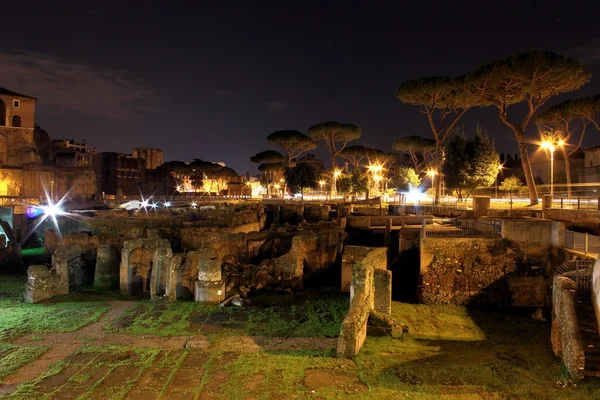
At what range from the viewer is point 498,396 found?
7074 mm

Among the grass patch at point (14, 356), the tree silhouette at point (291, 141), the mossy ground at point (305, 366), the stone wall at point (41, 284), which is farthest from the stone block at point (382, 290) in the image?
the tree silhouette at point (291, 141)

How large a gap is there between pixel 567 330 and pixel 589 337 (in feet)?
1.23

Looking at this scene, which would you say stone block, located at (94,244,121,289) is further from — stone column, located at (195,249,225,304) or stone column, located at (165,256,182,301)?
stone column, located at (195,249,225,304)

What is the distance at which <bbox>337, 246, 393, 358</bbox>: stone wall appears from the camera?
8.31 metres

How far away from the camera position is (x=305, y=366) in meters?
7.93

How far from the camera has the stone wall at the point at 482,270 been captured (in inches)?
528

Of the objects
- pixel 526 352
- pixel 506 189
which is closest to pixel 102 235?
pixel 526 352

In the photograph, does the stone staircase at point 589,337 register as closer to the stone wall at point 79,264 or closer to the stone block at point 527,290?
the stone block at point 527,290

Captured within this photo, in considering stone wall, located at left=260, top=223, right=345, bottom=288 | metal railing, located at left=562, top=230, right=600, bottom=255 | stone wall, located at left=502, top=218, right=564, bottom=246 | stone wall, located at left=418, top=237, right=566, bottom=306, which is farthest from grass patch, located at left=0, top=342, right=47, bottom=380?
metal railing, located at left=562, top=230, right=600, bottom=255

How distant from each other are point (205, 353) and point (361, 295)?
145 inches

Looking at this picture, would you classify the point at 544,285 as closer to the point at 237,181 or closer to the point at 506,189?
the point at 506,189

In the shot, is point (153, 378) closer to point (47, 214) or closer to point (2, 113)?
point (47, 214)

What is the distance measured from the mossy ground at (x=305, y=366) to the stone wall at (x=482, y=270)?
2.13 m

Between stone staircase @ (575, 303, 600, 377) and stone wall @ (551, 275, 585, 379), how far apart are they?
0.69 feet
